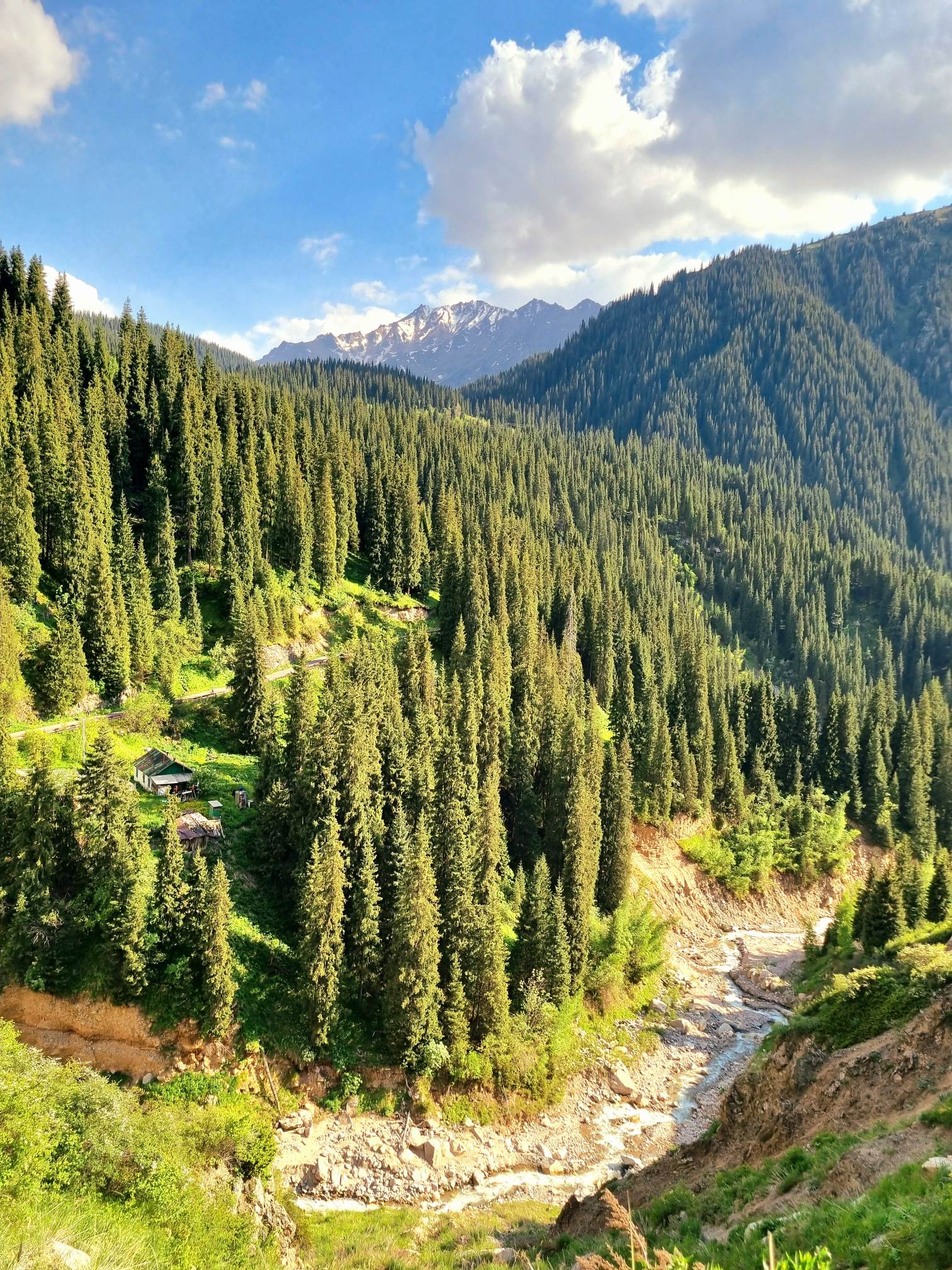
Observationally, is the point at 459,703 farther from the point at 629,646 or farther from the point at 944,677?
the point at 944,677

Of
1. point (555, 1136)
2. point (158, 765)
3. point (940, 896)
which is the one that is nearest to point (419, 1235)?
point (555, 1136)

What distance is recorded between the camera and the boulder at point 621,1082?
163 ft

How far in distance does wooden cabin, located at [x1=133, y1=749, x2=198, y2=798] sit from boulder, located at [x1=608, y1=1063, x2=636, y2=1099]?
3973 centimetres

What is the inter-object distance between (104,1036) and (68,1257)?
25.7m

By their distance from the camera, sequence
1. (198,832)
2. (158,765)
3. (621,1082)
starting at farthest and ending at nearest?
(158,765) < (621,1082) < (198,832)

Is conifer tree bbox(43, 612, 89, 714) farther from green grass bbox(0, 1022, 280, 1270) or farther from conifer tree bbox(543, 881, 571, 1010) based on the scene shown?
conifer tree bbox(543, 881, 571, 1010)

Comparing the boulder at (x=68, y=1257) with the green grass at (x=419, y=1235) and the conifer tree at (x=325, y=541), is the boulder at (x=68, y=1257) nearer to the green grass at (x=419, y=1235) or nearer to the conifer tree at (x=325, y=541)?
the green grass at (x=419, y=1235)

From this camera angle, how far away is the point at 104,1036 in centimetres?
3912

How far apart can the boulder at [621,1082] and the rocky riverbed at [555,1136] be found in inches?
2.6

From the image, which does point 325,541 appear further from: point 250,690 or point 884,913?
point 884,913

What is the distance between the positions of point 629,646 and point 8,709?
92.9 m

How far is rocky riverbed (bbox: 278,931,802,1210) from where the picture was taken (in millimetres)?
38625

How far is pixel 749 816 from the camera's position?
93.0 metres

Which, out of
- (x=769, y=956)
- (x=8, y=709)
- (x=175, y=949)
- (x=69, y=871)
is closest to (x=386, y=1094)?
(x=175, y=949)
